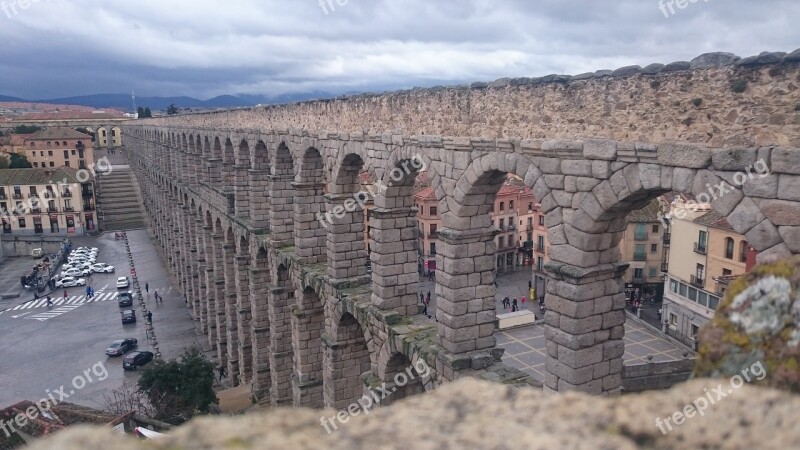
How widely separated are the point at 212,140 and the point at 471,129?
25.0 metres

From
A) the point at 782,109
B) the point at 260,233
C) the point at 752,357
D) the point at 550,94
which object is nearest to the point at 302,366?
the point at 260,233

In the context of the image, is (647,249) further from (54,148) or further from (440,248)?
(54,148)

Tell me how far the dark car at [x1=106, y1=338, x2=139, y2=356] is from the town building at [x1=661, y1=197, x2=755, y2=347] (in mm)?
31818

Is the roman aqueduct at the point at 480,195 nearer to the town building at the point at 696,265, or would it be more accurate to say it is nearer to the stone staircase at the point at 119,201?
the town building at the point at 696,265

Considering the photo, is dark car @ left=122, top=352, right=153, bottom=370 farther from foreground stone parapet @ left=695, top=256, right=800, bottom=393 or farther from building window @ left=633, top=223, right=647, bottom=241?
foreground stone parapet @ left=695, top=256, right=800, bottom=393

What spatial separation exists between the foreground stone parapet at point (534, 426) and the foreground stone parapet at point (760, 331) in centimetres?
20

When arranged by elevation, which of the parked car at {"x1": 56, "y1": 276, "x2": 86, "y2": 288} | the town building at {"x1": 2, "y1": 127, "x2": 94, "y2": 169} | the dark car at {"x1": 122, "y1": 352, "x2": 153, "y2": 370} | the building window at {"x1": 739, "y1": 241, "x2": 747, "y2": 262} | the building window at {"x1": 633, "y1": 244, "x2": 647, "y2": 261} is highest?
the town building at {"x1": 2, "y1": 127, "x2": 94, "y2": 169}

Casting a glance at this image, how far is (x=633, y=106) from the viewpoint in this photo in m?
8.91

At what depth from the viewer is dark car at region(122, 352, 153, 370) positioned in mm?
34844

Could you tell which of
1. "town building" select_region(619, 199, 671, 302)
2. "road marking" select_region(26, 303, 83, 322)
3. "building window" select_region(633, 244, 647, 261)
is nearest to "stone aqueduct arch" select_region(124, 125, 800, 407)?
"road marking" select_region(26, 303, 83, 322)

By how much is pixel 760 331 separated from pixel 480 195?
27.9ft

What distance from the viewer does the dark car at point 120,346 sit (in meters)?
37.3

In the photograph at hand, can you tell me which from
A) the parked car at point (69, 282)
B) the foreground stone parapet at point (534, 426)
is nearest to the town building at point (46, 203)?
the parked car at point (69, 282)

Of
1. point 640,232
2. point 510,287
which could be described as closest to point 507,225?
point 510,287
